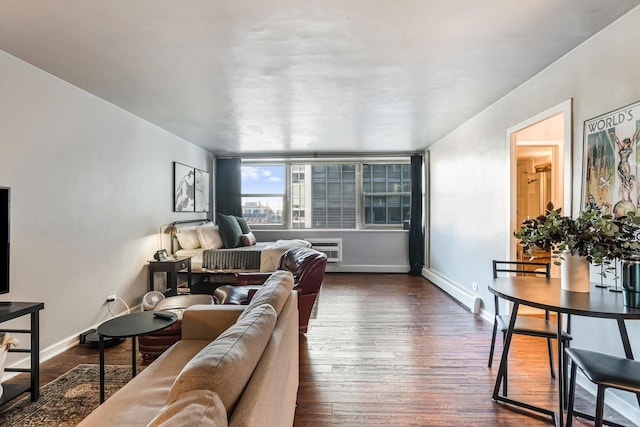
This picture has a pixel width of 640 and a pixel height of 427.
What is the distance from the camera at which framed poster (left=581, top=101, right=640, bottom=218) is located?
6.49 feet

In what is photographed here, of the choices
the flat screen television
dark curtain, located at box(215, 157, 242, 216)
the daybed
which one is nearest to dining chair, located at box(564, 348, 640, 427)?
the flat screen television

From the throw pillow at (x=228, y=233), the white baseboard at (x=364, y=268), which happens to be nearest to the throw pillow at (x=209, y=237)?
the throw pillow at (x=228, y=233)

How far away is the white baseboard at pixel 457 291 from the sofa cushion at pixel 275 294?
9.26 feet

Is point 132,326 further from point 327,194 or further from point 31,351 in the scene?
point 327,194

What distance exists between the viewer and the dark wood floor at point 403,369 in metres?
2.08

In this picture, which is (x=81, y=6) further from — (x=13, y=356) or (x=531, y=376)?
(x=531, y=376)

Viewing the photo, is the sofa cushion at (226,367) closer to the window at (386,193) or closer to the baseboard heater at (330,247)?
the baseboard heater at (330,247)

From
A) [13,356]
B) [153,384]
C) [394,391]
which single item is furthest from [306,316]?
[13,356]

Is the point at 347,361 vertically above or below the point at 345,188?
below

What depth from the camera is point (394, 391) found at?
2338 millimetres

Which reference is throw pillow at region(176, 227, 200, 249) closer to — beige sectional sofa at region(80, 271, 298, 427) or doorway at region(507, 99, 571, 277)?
beige sectional sofa at region(80, 271, 298, 427)

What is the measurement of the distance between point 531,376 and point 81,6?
3874 mm

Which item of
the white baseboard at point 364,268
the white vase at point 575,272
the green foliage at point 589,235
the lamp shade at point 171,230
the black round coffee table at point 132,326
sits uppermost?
the green foliage at point 589,235

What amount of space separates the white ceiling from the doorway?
47cm
